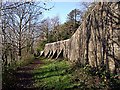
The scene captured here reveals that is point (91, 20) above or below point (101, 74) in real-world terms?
above

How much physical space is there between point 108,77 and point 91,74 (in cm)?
130

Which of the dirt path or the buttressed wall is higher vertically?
the buttressed wall

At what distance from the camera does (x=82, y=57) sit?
14.8m

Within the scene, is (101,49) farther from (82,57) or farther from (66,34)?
(66,34)

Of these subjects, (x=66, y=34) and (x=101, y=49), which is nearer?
(x=101, y=49)

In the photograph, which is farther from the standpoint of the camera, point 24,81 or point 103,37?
point 24,81

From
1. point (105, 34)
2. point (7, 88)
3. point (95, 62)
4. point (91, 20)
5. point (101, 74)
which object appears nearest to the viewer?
point (7, 88)

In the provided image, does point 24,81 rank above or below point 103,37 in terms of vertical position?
below

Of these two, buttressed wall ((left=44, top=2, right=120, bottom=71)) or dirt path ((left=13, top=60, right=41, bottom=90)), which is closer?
buttressed wall ((left=44, top=2, right=120, bottom=71))

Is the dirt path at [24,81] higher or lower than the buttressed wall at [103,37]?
lower

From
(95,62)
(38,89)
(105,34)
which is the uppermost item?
(105,34)

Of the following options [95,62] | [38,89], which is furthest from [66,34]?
[38,89]

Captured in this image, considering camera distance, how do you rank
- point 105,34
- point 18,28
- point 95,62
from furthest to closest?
point 18,28
point 95,62
point 105,34

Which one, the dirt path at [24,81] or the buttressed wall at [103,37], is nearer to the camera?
the buttressed wall at [103,37]
